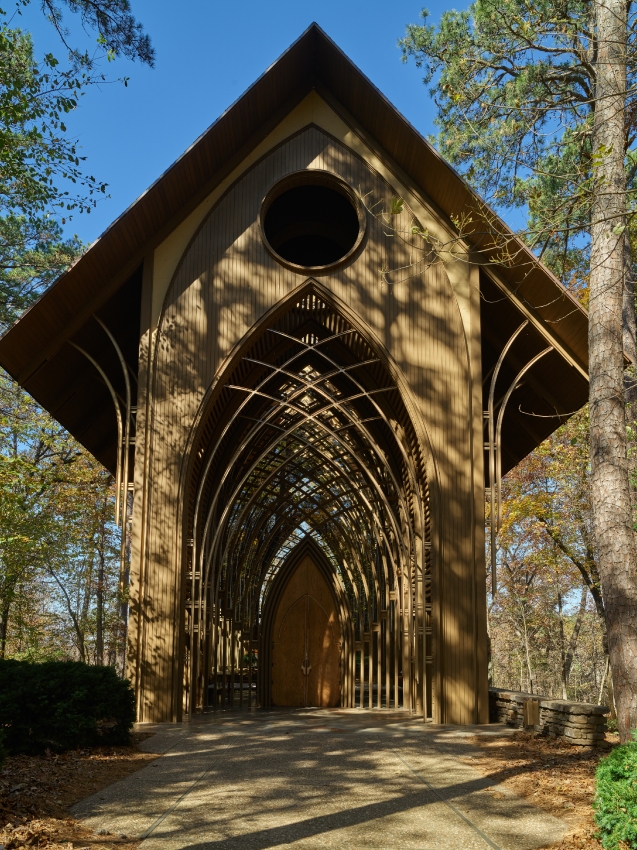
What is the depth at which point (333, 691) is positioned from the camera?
14.6m

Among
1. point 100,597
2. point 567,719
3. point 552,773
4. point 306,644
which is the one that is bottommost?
point 552,773

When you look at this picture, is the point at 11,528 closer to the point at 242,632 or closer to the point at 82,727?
the point at 242,632

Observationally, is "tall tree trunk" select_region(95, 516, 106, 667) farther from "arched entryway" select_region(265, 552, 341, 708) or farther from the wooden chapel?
the wooden chapel

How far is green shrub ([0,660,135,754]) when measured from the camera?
831 cm

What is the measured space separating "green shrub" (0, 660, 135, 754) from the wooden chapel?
2156 mm

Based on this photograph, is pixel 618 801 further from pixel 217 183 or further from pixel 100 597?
pixel 100 597

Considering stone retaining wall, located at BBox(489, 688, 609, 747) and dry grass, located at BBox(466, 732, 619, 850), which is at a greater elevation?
stone retaining wall, located at BBox(489, 688, 609, 747)

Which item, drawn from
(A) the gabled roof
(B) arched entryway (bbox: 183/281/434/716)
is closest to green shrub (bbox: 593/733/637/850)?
(B) arched entryway (bbox: 183/281/434/716)

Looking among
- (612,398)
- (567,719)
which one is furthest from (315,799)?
(612,398)

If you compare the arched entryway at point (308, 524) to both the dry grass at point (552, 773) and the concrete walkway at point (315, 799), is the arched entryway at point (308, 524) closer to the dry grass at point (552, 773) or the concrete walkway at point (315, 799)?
the dry grass at point (552, 773)

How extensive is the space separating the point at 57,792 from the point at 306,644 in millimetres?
8332

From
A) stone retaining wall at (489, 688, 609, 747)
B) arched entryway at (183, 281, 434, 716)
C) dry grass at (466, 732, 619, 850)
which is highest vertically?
arched entryway at (183, 281, 434, 716)

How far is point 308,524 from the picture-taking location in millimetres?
15031

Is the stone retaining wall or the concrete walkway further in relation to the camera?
the stone retaining wall
